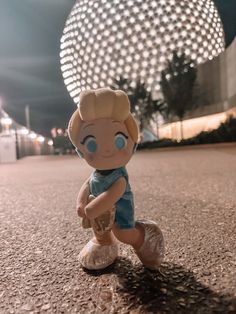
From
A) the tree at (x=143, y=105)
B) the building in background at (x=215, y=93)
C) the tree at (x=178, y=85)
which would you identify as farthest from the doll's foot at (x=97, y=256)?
the tree at (x=143, y=105)

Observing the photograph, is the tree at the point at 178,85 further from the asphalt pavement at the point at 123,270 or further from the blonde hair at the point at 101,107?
the blonde hair at the point at 101,107

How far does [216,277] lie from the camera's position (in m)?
0.97

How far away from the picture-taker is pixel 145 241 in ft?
3.44

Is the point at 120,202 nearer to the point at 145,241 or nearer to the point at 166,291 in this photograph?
the point at 145,241

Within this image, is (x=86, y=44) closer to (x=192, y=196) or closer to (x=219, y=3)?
(x=219, y=3)

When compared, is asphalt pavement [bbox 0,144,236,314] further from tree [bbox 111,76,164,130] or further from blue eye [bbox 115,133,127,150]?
tree [bbox 111,76,164,130]

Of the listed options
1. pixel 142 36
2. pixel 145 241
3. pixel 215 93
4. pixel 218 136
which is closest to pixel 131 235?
pixel 145 241

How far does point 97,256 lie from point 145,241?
153 millimetres

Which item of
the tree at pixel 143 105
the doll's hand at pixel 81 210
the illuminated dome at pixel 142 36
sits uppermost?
the illuminated dome at pixel 142 36

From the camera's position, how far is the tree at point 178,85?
19.2m

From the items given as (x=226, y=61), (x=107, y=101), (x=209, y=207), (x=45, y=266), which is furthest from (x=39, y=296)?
(x=226, y=61)

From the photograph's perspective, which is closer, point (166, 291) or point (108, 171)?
point (166, 291)

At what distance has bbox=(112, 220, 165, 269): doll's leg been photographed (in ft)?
3.36

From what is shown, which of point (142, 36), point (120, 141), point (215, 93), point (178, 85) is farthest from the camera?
point (142, 36)
